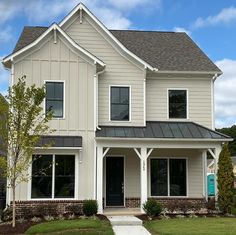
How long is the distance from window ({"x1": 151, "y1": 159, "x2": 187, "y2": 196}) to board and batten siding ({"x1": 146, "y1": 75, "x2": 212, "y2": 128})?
7.29ft

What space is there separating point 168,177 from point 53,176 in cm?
597

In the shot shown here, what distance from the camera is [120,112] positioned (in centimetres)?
2106

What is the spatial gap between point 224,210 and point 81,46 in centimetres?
1005

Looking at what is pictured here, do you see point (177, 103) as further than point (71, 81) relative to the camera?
Yes

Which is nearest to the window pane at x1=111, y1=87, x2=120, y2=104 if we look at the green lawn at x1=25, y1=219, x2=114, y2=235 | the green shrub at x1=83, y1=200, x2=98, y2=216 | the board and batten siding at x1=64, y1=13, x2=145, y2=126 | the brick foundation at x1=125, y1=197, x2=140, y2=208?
the board and batten siding at x1=64, y1=13, x2=145, y2=126

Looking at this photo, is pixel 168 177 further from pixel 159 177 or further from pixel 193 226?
pixel 193 226

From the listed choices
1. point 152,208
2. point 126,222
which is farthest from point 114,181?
point 126,222

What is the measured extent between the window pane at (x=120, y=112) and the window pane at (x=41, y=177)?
3854 mm

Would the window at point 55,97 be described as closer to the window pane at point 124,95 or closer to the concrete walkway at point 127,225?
the window pane at point 124,95

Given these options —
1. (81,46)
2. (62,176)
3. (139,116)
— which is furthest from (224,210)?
(81,46)

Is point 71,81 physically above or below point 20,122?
above

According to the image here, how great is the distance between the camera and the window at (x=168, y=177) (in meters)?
21.6

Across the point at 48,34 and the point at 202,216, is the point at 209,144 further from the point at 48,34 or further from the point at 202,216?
the point at 48,34

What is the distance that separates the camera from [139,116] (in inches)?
826
